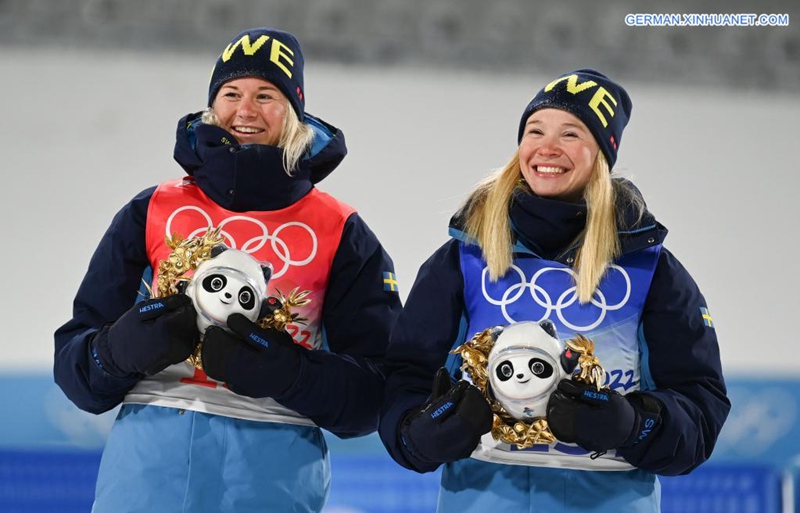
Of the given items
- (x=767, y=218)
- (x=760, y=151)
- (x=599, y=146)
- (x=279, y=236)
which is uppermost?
(x=760, y=151)

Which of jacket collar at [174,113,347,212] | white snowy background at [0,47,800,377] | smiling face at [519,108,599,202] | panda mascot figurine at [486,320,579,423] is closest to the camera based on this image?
panda mascot figurine at [486,320,579,423]

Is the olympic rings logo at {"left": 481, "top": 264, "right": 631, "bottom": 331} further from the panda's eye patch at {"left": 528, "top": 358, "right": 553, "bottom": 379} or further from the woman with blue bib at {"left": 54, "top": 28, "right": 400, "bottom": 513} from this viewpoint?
the woman with blue bib at {"left": 54, "top": 28, "right": 400, "bottom": 513}

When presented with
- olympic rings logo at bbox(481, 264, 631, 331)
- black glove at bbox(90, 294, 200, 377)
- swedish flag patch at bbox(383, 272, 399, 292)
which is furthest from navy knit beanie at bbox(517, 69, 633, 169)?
black glove at bbox(90, 294, 200, 377)

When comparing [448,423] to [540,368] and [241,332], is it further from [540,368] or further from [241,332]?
[241,332]

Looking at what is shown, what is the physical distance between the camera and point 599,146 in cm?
215

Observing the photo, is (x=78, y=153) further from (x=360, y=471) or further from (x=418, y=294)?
(x=418, y=294)

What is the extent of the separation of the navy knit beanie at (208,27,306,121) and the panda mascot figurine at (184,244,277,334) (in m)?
0.53

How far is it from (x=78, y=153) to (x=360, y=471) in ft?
6.86

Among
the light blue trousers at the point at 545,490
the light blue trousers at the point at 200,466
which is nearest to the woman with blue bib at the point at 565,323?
the light blue trousers at the point at 545,490

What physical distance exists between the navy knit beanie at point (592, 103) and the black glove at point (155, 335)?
0.79 m

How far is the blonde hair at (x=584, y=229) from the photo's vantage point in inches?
78.6

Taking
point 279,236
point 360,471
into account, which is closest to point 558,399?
point 279,236

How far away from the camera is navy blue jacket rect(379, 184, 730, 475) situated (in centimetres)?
196

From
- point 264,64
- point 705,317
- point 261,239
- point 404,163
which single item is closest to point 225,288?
point 261,239
